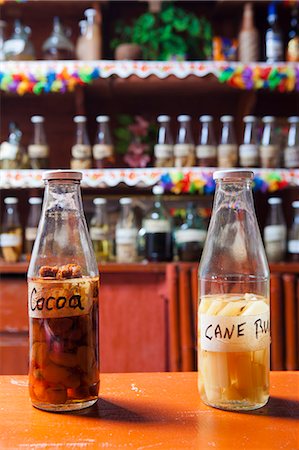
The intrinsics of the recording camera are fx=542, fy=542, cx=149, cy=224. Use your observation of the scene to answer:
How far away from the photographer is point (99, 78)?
1604 mm

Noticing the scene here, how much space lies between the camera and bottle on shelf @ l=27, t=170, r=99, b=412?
0.49 m

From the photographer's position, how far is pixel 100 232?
168 centimetres

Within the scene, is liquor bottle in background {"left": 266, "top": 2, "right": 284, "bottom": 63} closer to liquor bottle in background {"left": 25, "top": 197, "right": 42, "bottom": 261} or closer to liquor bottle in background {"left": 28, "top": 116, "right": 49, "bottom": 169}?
liquor bottle in background {"left": 28, "top": 116, "right": 49, "bottom": 169}

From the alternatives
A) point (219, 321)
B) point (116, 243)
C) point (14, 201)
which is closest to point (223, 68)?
point (116, 243)

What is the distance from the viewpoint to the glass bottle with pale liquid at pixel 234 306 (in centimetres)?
50

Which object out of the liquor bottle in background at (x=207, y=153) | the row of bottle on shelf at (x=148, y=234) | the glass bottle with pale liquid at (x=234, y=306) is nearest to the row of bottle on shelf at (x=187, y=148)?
the liquor bottle in background at (x=207, y=153)

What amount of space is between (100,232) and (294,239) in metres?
0.60

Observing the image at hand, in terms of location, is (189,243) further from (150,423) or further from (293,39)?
(150,423)

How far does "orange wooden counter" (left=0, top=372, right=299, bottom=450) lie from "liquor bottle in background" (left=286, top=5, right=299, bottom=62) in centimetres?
134

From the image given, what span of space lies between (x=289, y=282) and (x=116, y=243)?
22.8 inches

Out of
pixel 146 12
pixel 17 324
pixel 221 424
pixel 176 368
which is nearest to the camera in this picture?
pixel 221 424

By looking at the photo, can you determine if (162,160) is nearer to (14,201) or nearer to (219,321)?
(14,201)

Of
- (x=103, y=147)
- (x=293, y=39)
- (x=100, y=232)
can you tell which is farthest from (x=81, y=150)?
(x=293, y=39)

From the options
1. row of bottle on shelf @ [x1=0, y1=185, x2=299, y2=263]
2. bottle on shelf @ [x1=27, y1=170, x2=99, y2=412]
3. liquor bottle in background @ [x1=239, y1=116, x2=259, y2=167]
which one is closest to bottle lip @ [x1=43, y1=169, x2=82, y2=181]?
bottle on shelf @ [x1=27, y1=170, x2=99, y2=412]
